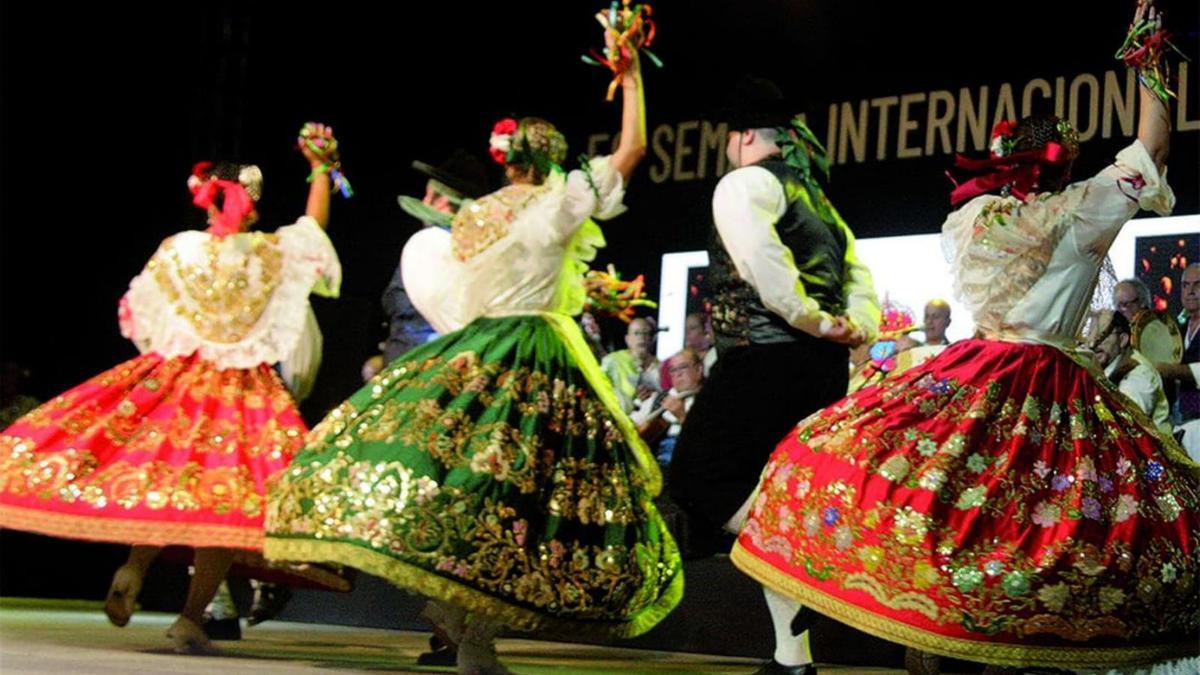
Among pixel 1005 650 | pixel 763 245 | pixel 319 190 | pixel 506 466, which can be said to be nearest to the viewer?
pixel 1005 650

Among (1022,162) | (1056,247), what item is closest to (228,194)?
(1022,162)

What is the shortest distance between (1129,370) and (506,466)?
2183 millimetres

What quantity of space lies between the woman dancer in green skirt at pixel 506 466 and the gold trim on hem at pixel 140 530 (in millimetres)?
471

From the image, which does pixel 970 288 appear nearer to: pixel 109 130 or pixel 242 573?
pixel 242 573

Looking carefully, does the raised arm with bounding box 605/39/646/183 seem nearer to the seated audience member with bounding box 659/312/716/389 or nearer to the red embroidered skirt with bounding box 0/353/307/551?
the red embroidered skirt with bounding box 0/353/307/551

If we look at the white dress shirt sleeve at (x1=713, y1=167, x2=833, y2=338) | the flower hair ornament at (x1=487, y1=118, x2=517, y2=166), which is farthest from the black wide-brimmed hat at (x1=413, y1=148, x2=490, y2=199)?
the white dress shirt sleeve at (x1=713, y1=167, x2=833, y2=338)

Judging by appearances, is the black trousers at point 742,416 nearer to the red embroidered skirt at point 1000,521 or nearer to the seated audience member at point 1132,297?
the red embroidered skirt at point 1000,521

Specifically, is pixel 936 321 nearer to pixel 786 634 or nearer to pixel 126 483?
pixel 786 634

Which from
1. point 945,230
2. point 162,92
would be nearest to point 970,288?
point 945,230

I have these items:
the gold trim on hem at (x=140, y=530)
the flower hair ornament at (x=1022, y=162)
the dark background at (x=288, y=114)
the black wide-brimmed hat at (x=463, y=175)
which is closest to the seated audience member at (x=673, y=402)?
the dark background at (x=288, y=114)

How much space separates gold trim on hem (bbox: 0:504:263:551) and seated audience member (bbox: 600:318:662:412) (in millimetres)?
2344

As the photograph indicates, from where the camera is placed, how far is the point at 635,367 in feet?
21.4

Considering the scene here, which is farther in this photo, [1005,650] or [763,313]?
[763,313]

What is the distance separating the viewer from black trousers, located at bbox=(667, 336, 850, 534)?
12.0 feet
